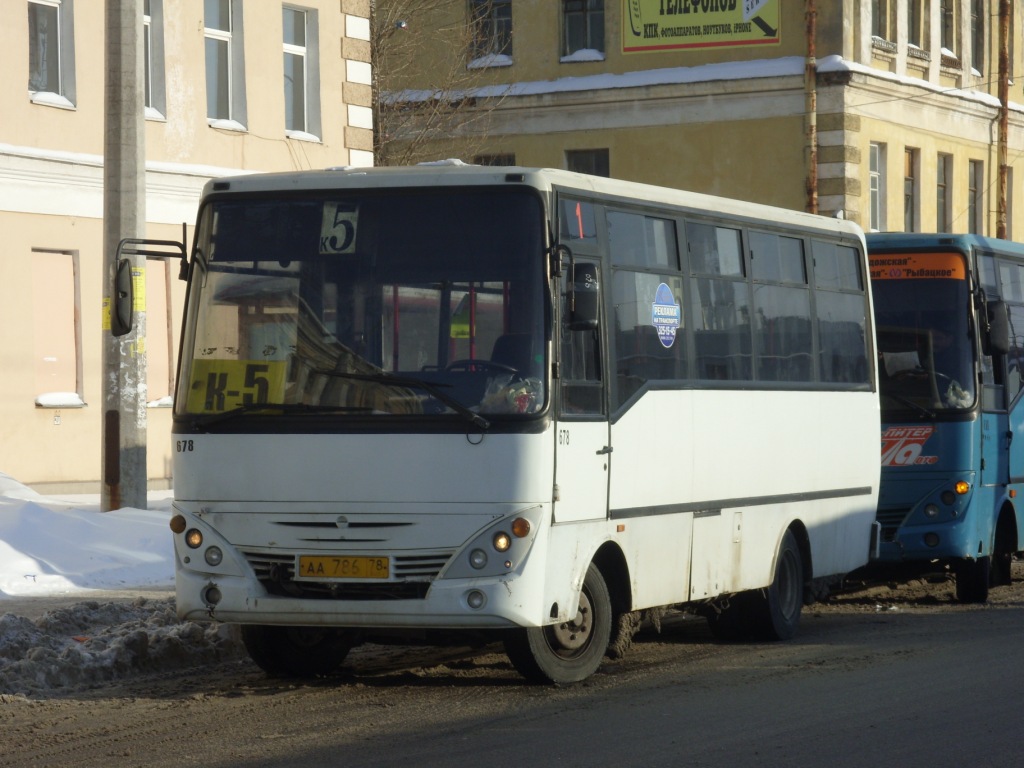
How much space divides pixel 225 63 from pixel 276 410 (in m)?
16.3

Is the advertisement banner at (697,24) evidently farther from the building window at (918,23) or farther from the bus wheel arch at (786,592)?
the bus wheel arch at (786,592)

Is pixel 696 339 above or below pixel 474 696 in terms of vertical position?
above

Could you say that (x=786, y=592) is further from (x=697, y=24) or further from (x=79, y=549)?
(x=697, y=24)

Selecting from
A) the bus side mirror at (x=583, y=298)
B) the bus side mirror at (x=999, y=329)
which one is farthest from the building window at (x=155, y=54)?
the bus side mirror at (x=583, y=298)

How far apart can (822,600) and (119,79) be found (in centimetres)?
782

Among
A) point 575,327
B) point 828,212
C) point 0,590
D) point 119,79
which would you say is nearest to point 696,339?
point 575,327

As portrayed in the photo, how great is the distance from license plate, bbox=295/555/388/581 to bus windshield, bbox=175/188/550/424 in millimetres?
754

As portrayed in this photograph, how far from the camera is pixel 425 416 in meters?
9.89

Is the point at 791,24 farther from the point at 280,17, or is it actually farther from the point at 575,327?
the point at 575,327

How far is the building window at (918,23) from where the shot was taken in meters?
41.0

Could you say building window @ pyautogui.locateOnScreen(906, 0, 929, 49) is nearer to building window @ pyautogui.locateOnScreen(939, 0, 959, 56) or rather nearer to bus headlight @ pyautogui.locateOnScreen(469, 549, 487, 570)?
building window @ pyautogui.locateOnScreen(939, 0, 959, 56)

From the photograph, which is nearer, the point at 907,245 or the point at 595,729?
the point at 595,729

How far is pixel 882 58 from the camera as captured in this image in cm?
3938

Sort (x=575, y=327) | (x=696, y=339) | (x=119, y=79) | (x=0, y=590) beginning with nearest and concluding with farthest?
(x=575, y=327) < (x=696, y=339) < (x=0, y=590) < (x=119, y=79)
